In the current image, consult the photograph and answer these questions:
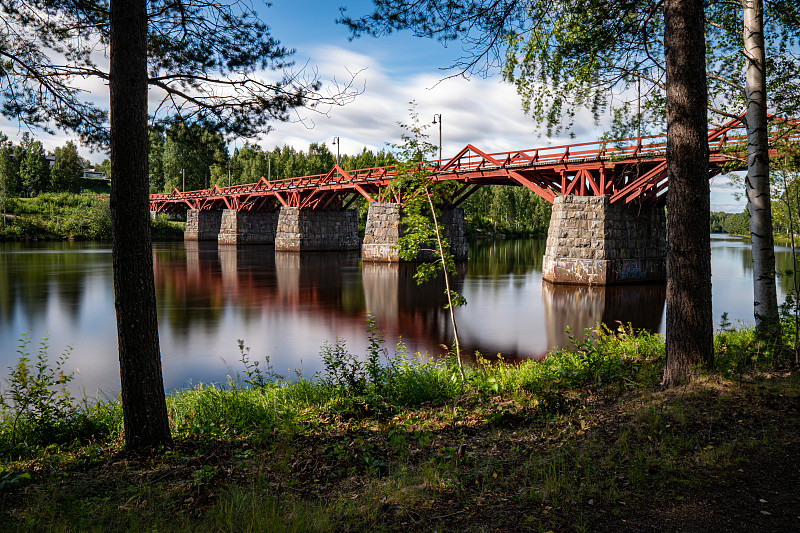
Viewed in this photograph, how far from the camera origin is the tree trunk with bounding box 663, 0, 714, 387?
217 inches

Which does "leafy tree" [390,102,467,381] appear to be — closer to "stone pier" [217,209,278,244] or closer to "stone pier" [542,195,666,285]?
"stone pier" [542,195,666,285]

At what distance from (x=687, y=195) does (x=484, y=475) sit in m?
3.93

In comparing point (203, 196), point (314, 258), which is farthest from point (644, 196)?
point (203, 196)

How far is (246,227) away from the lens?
63562 mm

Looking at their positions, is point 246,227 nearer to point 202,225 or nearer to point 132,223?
point 202,225

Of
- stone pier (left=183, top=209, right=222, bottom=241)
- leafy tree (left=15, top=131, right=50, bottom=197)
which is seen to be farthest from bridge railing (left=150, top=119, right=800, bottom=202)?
leafy tree (left=15, top=131, right=50, bottom=197)

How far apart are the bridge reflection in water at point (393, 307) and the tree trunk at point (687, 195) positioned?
555 centimetres

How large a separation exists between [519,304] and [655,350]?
1134 centimetres

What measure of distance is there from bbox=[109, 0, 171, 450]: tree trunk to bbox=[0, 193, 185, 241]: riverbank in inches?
2647

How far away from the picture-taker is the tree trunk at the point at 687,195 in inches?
217

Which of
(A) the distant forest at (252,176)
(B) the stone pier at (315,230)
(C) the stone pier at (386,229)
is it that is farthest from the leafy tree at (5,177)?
(C) the stone pier at (386,229)

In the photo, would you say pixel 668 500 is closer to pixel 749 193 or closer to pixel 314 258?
pixel 749 193

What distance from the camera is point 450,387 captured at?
7.05 m

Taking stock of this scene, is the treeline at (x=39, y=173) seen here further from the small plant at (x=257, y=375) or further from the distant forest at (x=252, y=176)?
the small plant at (x=257, y=375)
